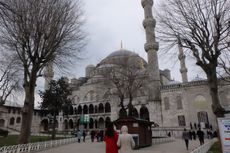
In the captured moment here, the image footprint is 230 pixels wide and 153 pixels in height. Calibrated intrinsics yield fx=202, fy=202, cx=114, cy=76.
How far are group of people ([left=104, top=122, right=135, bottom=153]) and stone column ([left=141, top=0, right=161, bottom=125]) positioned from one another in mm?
30192

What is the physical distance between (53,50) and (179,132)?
898 inches

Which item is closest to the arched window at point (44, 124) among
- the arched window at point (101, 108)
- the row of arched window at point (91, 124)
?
the row of arched window at point (91, 124)

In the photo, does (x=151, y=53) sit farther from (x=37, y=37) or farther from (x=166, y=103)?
(x=37, y=37)

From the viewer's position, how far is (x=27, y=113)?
13.4 metres

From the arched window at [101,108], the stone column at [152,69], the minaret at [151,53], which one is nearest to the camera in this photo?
the stone column at [152,69]

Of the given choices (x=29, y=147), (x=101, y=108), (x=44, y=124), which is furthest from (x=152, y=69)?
(x=44, y=124)

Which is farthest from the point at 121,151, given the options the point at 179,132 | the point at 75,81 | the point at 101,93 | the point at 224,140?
the point at 75,81

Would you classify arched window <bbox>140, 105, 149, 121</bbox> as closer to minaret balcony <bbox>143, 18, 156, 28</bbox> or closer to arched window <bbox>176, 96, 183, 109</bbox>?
arched window <bbox>176, 96, 183, 109</bbox>

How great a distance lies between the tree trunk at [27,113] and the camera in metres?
13.0

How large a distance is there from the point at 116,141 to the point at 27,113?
10407 millimetres

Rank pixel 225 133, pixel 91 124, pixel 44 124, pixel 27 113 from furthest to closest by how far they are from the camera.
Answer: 1. pixel 44 124
2. pixel 91 124
3. pixel 27 113
4. pixel 225 133

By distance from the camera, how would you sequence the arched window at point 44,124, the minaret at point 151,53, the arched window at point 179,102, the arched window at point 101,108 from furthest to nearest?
the arched window at point 44,124
the arched window at point 101,108
the minaret at point 151,53
the arched window at point 179,102

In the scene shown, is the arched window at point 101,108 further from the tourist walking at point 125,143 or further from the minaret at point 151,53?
the tourist walking at point 125,143

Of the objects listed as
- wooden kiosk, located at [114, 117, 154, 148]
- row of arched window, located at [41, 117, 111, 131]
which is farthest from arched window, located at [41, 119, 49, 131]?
wooden kiosk, located at [114, 117, 154, 148]
